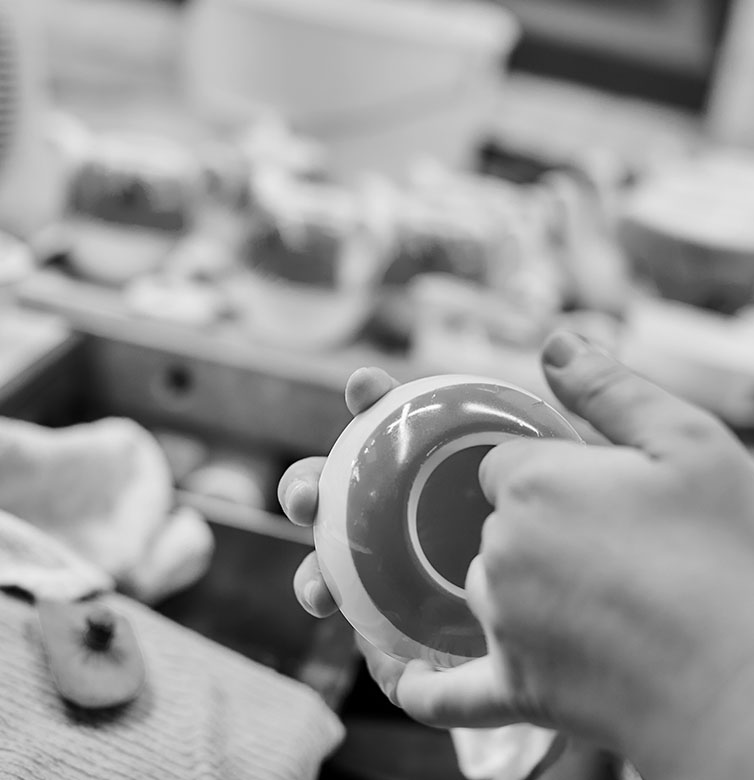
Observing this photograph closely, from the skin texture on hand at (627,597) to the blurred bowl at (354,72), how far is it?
0.94 metres

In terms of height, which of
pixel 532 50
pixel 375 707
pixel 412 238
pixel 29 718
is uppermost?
pixel 532 50

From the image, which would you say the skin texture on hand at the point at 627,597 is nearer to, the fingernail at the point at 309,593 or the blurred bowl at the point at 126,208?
the fingernail at the point at 309,593

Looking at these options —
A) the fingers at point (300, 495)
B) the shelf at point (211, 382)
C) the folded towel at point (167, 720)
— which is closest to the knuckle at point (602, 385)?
the fingers at point (300, 495)

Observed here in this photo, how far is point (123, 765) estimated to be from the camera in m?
0.36

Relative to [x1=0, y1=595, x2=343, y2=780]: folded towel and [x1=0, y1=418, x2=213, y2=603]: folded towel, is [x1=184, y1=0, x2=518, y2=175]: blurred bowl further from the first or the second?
[x1=0, y1=595, x2=343, y2=780]: folded towel

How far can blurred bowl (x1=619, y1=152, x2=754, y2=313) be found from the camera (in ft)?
2.52

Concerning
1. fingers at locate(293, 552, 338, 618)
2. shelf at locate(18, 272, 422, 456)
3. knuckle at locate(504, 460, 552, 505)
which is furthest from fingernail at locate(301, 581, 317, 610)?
shelf at locate(18, 272, 422, 456)

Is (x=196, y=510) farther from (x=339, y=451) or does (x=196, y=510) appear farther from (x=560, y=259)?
(x=560, y=259)

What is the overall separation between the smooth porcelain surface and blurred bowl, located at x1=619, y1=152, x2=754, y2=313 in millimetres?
515

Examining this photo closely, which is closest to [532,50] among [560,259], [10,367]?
[560,259]

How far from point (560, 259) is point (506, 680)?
696 millimetres

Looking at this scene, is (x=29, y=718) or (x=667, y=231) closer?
(x=29, y=718)

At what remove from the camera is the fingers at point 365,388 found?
340mm

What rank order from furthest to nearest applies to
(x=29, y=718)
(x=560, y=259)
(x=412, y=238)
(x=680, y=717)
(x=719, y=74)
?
(x=719, y=74) → (x=560, y=259) → (x=412, y=238) → (x=29, y=718) → (x=680, y=717)
